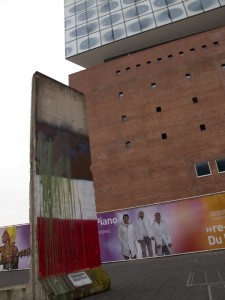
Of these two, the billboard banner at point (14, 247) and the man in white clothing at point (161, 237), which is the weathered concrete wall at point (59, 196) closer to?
the man in white clothing at point (161, 237)

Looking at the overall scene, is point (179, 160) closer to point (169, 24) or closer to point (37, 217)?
point (169, 24)

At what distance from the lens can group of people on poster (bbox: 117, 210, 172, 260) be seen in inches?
582

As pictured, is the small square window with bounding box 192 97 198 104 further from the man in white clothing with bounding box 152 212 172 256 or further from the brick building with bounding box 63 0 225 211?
the man in white clothing with bounding box 152 212 172 256

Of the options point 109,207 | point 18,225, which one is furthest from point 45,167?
point 109,207

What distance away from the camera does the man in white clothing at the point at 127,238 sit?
15.1 m

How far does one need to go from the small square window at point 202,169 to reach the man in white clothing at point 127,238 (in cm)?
1088

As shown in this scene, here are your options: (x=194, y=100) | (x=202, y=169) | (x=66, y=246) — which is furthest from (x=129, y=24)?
(x=66, y=246)

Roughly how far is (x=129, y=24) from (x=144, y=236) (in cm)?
2821

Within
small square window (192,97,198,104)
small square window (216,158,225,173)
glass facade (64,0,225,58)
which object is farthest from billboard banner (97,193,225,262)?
glass facade (64,0,225,58)

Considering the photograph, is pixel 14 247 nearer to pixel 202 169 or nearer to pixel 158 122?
pixel 202 169

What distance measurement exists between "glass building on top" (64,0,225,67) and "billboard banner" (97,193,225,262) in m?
24.9

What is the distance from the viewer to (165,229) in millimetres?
14953

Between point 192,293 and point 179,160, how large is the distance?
21184 millimetres

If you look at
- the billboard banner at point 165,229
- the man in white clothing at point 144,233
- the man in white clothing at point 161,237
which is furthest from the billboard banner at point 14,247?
the man in white clothing at point 161,237
